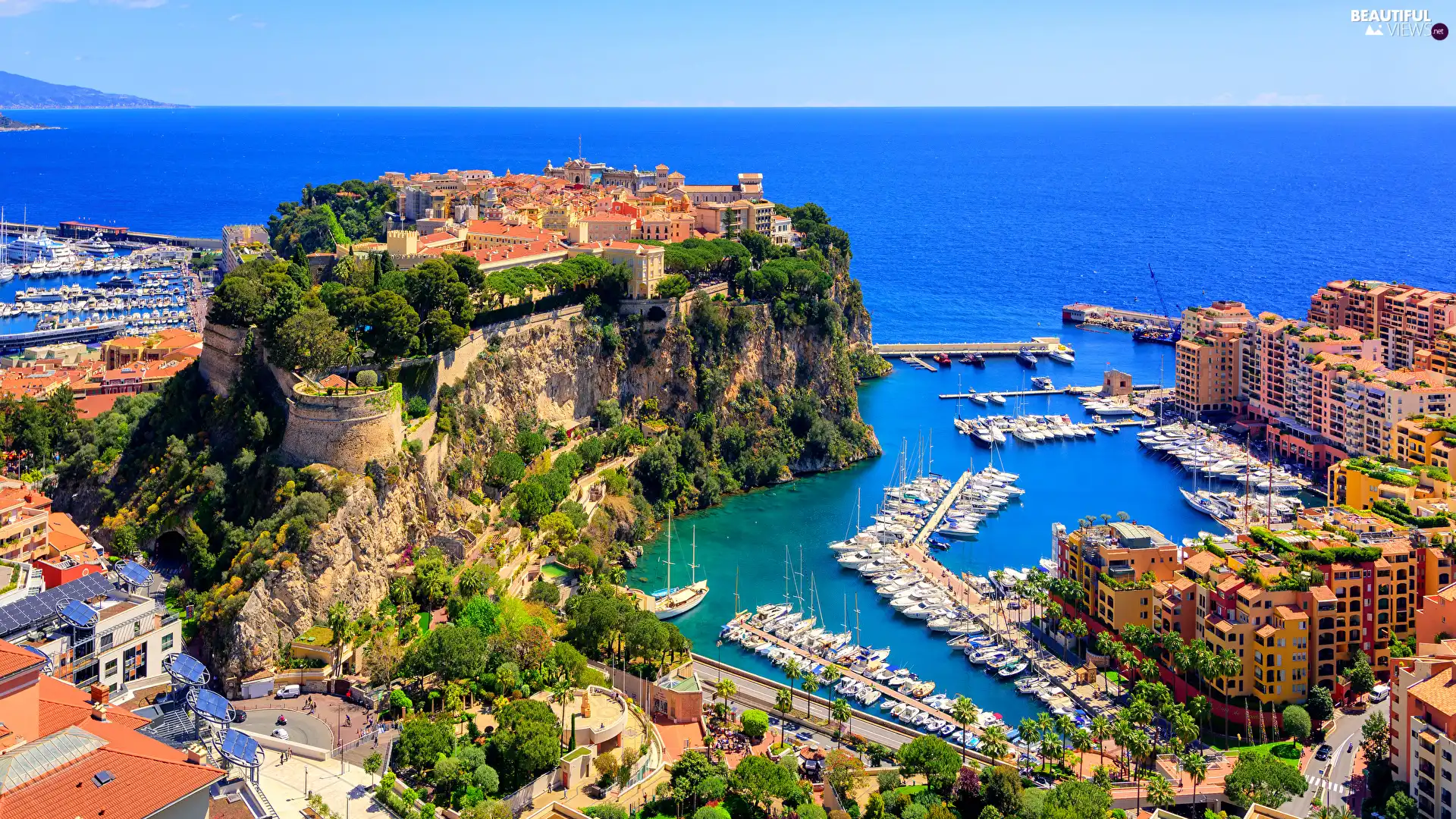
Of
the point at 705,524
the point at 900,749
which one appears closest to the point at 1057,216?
the point at 705,524

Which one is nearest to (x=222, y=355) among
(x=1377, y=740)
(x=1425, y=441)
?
(x=1377, y=740)

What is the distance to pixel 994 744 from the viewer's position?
31.4 meters

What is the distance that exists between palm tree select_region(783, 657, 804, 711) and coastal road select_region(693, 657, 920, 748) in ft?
1.30

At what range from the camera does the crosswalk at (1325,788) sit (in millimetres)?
30172

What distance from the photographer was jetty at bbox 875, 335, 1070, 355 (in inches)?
2990

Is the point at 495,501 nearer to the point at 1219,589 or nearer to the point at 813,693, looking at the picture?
the point at 813,693

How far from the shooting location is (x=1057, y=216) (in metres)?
140

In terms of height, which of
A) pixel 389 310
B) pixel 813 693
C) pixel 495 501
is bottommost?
pixel 813 693

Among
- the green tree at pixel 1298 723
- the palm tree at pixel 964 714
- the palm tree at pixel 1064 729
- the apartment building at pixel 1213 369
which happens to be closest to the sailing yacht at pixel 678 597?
the palm tree at pixel 964 714

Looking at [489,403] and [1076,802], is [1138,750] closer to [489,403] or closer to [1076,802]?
[1076,802]

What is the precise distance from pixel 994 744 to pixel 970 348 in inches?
1882

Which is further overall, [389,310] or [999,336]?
[999,336]

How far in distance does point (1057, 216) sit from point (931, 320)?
195 feet

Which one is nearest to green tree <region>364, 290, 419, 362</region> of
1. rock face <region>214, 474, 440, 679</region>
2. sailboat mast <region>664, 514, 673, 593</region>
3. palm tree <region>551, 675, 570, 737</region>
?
rock face <region>214, 474, 440, 679</region>
